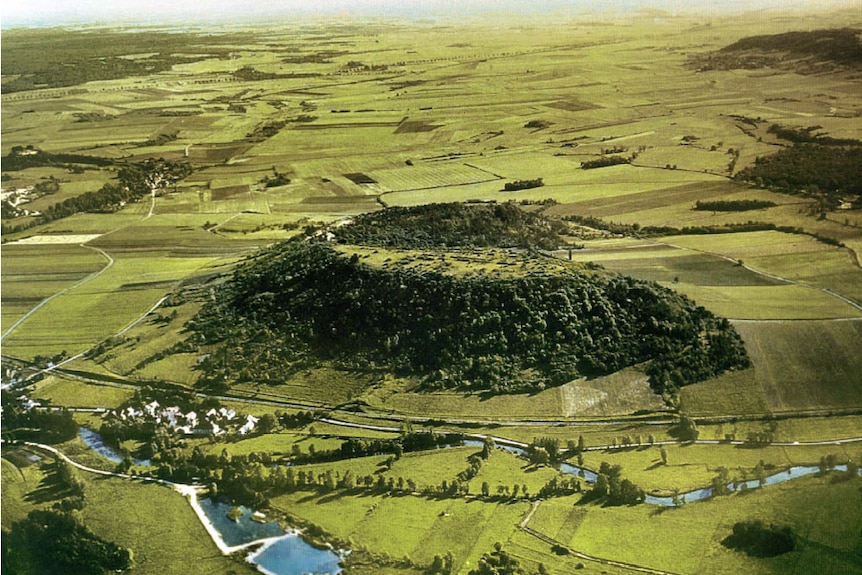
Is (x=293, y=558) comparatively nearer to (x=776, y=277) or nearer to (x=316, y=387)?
(x=316, y=387)

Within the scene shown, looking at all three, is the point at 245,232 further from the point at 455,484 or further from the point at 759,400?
the point at 759,400

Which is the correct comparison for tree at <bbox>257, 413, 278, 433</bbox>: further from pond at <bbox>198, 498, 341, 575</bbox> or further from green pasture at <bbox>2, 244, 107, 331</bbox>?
green pasture at <bbox>2, 244, 107, 331</bbox>

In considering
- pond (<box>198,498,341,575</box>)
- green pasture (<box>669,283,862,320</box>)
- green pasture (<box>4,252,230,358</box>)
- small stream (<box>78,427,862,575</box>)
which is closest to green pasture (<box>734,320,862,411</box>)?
green pasture (<box>669,283,862,320</box>)

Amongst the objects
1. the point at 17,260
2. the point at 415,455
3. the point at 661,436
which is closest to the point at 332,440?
the point at 415,455

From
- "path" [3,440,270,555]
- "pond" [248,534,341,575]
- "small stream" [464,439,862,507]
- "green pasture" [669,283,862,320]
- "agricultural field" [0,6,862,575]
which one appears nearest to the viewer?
"pond" [248,534,341,575]

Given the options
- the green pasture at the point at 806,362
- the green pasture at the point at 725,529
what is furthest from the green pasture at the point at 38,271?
the green pasture at the point at 806,362

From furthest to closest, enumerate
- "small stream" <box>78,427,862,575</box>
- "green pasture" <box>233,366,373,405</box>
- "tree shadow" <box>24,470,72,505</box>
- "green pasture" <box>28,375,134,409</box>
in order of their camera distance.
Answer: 1. "green pasture" <box>28,375,134,409</box>
2. "green pasture" <box>233,366,373,405</box>
3. "tree shadow" <box>24,470,72,505</box>
4. "small stream" <box>78,427,862,575</box>

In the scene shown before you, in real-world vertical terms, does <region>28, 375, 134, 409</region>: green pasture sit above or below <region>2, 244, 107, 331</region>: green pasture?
below
